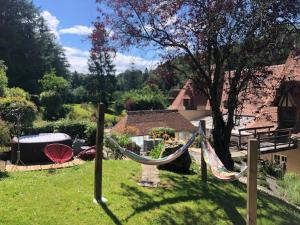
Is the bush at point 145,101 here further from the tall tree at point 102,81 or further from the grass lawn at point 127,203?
the grass lawn at point 127,203

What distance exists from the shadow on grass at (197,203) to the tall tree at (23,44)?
4875 centimetres

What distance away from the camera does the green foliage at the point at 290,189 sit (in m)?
12.4

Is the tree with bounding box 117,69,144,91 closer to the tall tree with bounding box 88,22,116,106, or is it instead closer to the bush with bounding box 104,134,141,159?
the tall tree with bounding box 88,22,116,106

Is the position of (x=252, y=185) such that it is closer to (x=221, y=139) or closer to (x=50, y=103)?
(x=221, y=139)

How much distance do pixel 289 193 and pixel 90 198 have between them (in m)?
8.02

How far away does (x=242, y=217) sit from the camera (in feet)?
26.1

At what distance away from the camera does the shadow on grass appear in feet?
24.4

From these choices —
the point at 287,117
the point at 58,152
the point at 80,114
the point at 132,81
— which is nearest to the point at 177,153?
the point at 58,152

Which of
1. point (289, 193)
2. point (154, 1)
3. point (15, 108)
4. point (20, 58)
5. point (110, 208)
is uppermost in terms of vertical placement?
point (20, 58)

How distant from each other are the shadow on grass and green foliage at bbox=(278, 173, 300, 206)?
263 cm

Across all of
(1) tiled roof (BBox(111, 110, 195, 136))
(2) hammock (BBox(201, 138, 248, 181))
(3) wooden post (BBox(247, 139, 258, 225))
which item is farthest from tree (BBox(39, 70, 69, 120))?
(3) wooden post (BBox(247, 139, 258, 225))

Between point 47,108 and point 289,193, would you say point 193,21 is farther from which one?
point 47,108

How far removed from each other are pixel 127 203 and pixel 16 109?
34.1ft

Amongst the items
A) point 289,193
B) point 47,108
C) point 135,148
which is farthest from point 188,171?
point 47,108
